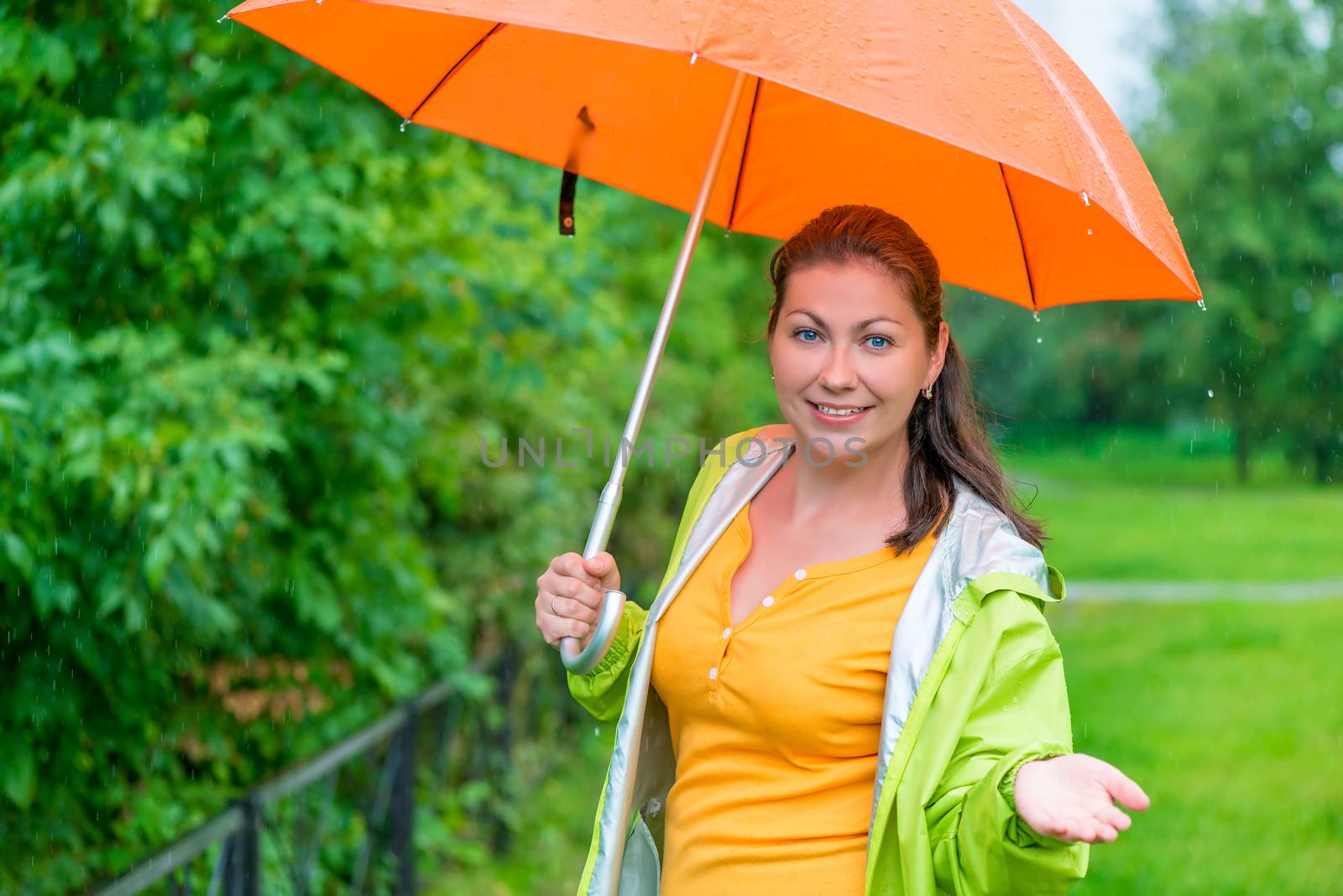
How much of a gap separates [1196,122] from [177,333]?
3323 cm

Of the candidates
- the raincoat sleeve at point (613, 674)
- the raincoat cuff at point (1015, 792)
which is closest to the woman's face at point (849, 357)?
the raincoat sleeve at point (613, 674)

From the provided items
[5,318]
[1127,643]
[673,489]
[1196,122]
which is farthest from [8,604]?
[1196,122]

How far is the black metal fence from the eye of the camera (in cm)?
340

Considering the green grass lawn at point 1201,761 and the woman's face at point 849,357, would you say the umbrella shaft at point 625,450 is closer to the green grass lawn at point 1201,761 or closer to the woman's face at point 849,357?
the woman's face at point 849,357

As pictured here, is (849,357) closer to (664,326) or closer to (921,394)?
(921,394)

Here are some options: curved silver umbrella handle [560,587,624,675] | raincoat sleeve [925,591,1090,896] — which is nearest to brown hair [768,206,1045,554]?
raincoat sleeve [925,591,1090,896]

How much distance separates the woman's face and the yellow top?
232mm

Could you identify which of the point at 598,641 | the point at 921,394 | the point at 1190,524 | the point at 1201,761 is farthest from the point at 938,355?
the point at 1190,524

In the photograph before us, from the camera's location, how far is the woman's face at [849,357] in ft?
7.73

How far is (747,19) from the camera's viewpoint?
6.93 feet

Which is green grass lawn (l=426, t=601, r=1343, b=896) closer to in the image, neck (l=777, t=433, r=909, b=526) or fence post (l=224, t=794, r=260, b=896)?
fence post (l=224, t=794, r=260, b=896)

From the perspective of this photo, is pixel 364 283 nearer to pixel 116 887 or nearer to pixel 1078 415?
pixel 116 887

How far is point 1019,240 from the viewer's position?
288cm

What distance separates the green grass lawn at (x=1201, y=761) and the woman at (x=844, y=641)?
136 inches
